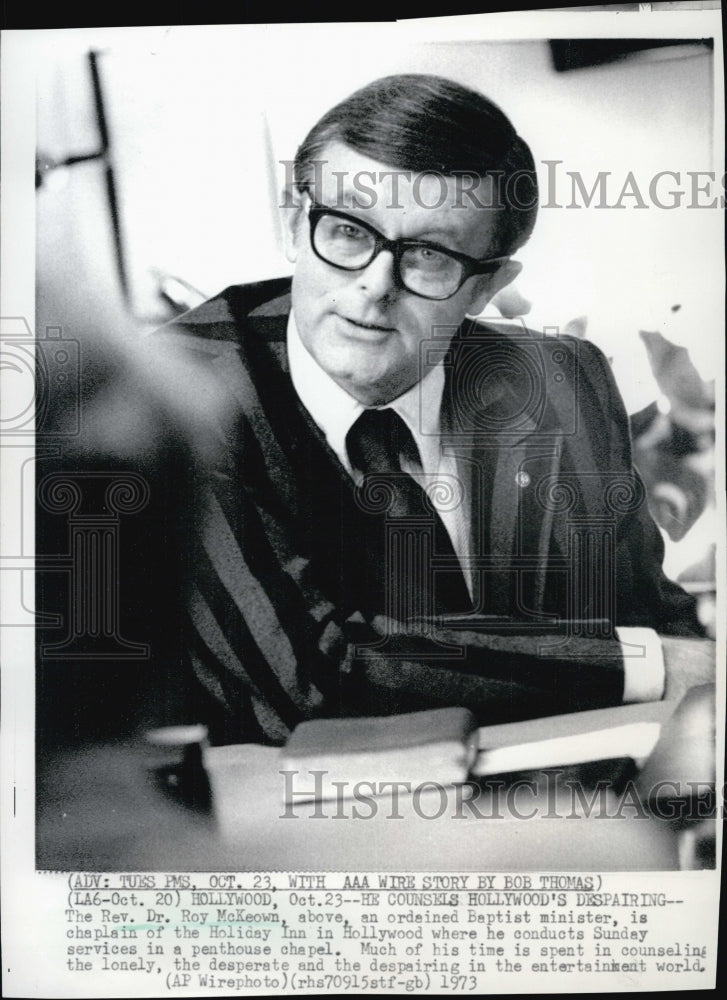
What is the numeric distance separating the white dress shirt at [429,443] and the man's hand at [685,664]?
14mm

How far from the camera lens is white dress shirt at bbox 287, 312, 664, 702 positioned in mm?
1407

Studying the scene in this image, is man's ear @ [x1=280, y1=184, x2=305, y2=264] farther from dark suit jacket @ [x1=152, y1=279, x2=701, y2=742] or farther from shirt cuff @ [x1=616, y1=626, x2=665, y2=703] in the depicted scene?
shirt cuff @ [x1=616, y1=626, x2=665, y2=703]

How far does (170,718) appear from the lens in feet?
4.61

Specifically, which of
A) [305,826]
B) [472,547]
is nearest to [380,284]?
[472,547]

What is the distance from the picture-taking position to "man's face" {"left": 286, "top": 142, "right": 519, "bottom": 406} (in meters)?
1.39

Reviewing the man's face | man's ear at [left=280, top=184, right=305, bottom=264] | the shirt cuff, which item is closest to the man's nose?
the man's face

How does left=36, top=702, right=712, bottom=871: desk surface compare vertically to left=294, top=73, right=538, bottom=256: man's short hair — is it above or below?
below

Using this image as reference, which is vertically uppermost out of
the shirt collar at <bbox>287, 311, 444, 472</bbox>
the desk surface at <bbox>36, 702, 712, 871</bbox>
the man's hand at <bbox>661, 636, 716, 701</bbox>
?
the shirt collar at <bbox>287, 311, 444, 472</bbox>

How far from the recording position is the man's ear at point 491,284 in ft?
Result: 4.62

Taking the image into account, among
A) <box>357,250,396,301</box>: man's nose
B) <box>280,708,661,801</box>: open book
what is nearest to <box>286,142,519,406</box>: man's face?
<box>357,250,396,301</box>: man's nose

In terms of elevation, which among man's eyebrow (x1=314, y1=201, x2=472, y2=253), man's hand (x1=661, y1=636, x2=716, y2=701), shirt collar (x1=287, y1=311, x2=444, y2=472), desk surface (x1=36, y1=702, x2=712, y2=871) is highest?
man's eyebrow (x1=314, y1=201, x2=472, y2=253)

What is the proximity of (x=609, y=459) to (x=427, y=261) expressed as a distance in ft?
1.40

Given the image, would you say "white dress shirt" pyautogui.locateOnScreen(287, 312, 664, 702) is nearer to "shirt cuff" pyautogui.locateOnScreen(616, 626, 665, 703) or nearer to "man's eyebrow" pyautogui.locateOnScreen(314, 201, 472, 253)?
"shirt cuff" pyautogui.locateOnScreen(616, 626, 665, 703)

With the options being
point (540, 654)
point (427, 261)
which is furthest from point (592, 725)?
point (427, 261)
